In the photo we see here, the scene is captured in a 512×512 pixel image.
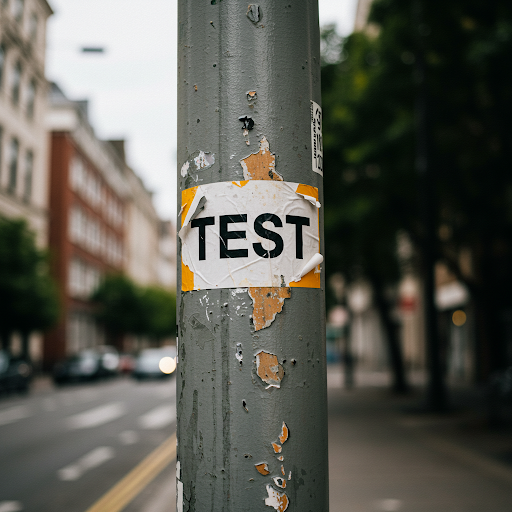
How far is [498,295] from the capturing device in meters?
20.7

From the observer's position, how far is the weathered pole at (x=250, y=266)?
5.25 ft

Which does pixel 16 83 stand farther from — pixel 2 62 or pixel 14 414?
pixel 14 414

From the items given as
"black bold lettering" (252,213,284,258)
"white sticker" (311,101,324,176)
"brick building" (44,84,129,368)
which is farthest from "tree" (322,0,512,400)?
"brick building" (44,84,129,368)

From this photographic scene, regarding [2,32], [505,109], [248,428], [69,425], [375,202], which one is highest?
[2,32]

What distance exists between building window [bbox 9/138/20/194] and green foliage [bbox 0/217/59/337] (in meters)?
6.27

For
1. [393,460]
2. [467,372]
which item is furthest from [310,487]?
[467,372]

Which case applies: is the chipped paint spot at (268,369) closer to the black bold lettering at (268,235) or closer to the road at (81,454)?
the black bold lettering at (268,235)

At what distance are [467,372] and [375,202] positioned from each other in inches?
561

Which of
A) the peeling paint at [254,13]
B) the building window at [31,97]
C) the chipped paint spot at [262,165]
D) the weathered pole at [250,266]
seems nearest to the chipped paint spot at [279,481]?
the weathered pole at [250,266]

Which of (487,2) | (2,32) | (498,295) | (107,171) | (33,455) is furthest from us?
(107,171)

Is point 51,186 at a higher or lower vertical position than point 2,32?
lower

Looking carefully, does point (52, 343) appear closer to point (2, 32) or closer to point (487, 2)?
point (2, 32)

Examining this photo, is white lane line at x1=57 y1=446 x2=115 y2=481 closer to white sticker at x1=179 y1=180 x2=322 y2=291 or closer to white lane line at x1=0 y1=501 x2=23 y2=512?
white lane line at x1=0 y1=501 x2=23 y2=512

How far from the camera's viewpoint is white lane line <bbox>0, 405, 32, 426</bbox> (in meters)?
15.1
